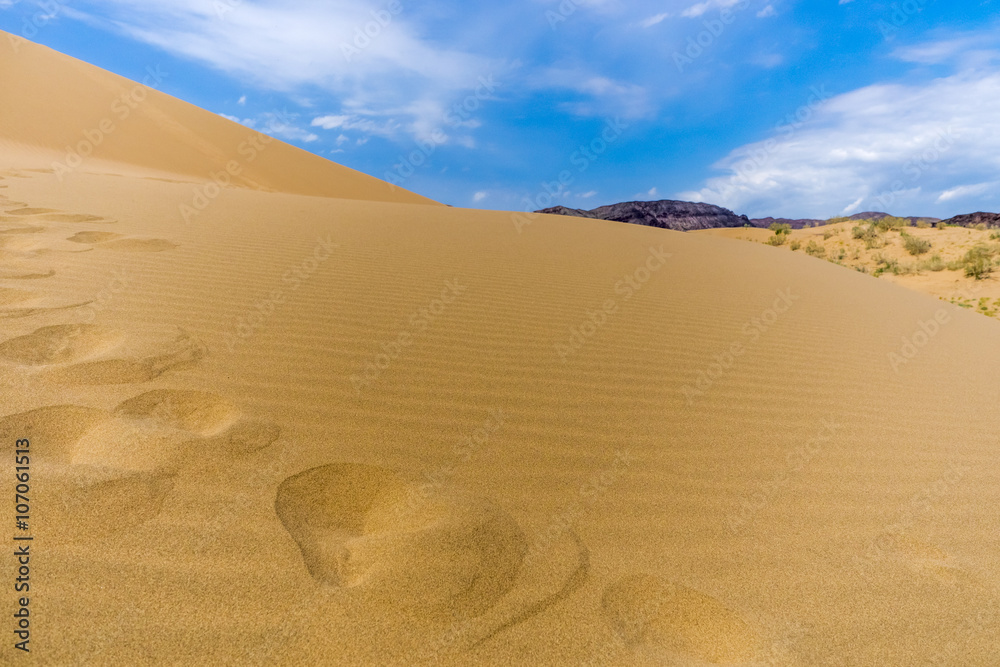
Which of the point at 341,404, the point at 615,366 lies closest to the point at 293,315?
the point at 341,404

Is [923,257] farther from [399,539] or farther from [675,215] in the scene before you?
[675,215]

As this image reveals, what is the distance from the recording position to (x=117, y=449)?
6.64 ft

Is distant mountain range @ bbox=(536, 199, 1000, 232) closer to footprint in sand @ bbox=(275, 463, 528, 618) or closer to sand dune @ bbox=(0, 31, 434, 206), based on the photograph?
sand dune @ bbox=(0, 31, 434, 206)

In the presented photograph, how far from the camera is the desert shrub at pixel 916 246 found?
14734 mm

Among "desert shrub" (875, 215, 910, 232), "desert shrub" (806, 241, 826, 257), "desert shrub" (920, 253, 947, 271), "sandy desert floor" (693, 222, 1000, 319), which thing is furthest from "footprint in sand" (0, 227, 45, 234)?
"desert shrub" (875, 215, 910, 232)

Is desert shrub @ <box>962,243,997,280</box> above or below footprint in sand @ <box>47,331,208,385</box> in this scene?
above

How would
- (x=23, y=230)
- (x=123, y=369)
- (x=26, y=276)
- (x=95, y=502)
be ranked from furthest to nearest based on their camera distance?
(x=23, y=230), (x=26, y=276), (x=123, y=369), (x=95, y=502)

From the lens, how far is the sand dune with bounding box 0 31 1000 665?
4.92ft

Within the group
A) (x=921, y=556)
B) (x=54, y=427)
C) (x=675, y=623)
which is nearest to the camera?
(x=675, y=623)

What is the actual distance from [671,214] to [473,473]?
48289mm

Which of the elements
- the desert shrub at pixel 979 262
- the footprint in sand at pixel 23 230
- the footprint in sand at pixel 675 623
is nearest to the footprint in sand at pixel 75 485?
the footprint in sand at pixel 675 623

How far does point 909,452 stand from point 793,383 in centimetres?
78

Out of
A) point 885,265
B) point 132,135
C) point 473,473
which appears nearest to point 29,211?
point 473,473

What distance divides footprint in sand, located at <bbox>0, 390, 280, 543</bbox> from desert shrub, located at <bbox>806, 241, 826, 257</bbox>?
17.9 m
